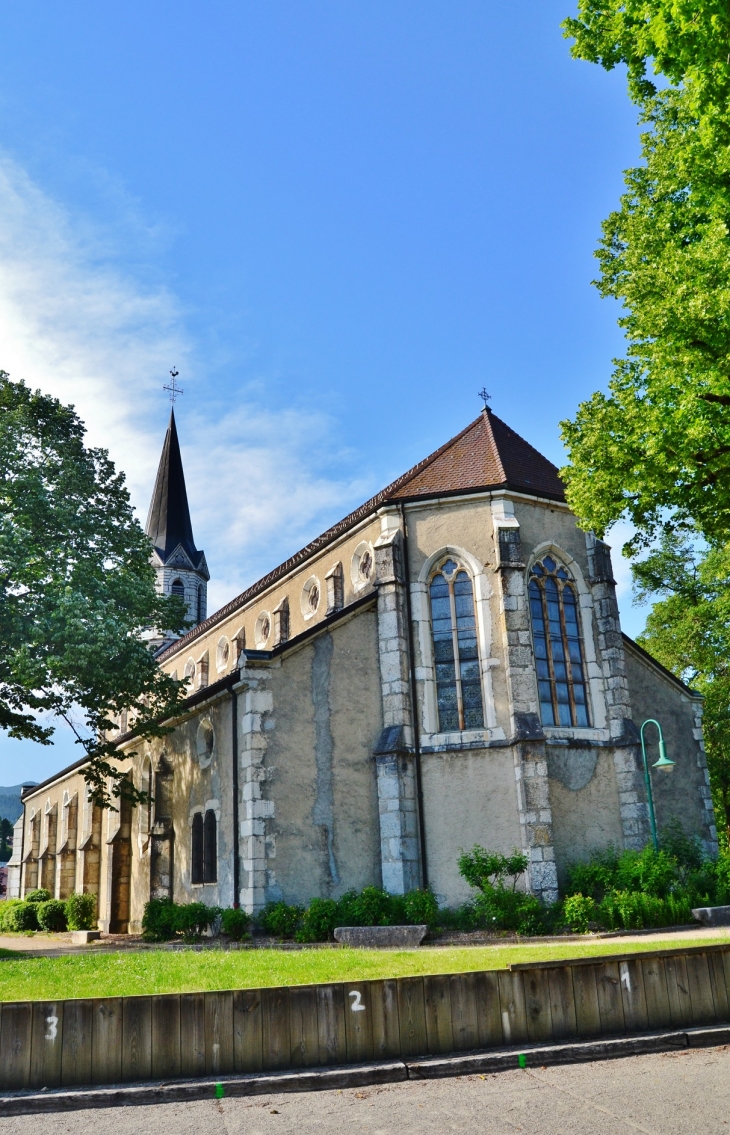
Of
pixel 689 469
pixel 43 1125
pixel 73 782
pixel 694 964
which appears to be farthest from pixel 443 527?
pixel 73 782

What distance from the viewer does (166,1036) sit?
7.84 m

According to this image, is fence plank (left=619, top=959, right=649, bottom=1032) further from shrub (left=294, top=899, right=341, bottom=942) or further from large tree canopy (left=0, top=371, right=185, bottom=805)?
large tree canopy (left=0, top=371, right=185, bottom=805)

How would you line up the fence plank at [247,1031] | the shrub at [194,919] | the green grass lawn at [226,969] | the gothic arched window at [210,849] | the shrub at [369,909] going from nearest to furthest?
1. the fence plank at [247,1031]
2. the green grass lawn at [226,969]
3. the shrub at [369,909]
4. the shrub at [194,919]
5. the gothic arched window at [210,849]

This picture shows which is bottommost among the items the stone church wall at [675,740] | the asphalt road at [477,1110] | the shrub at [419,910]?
the asphalt road at [477,1110]

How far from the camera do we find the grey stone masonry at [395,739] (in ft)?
63.9

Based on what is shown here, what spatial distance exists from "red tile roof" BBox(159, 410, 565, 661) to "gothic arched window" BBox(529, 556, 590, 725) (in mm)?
2035

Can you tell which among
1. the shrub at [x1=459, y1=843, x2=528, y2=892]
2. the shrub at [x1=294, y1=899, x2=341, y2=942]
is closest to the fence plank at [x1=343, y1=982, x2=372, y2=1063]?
the shrub at [x1=294, y1=899, x2=341, y2=942]

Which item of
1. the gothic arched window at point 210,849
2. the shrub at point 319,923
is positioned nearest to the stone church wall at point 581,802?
the shrub at point 319,923

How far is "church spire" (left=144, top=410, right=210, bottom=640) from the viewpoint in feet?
163

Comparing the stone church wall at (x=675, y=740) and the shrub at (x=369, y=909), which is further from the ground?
the stone church wall at (x=675, y=740)

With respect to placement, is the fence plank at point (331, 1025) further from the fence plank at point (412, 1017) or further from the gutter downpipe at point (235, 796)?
the gutter downpipe at point (235, 796)

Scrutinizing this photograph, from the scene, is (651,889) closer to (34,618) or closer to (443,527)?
(443,527)

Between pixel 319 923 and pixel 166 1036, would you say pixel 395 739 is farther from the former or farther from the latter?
pixel 166 1036

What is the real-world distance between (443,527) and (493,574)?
172 cm
